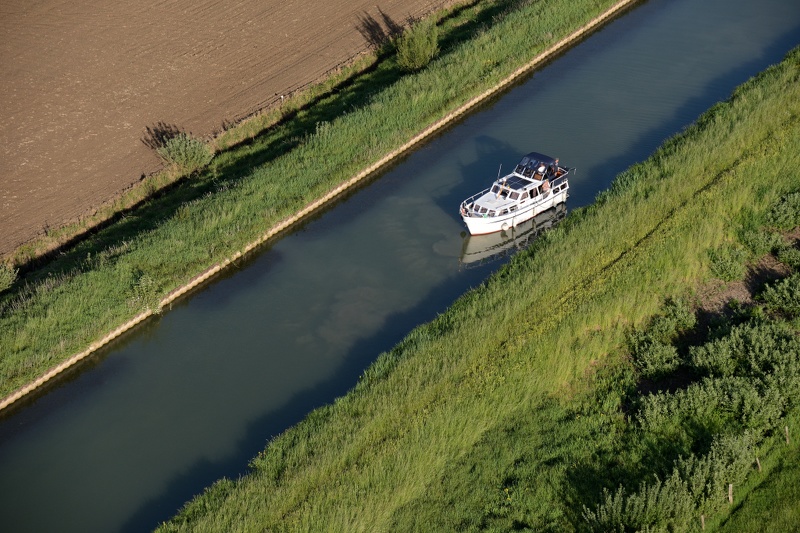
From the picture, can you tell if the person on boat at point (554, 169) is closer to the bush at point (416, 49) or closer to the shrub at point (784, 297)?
the shrub at point (784, 297)

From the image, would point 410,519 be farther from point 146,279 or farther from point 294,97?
point 294,97

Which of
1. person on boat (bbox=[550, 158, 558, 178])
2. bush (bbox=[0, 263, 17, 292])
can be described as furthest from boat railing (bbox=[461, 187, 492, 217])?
bush (bbox=[0, 263, 17, 292])

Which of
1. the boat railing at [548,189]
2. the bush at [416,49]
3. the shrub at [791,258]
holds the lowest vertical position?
the shrub at [791,258]

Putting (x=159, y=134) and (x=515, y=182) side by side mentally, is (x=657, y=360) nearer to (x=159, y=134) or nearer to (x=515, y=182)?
(x=515, y=182)

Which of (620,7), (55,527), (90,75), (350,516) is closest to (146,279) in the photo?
(55,527)

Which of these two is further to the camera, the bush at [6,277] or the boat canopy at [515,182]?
the boat canopy at [515,182]

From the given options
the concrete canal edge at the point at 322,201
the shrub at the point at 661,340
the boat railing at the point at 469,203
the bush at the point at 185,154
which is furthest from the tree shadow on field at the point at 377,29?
the shrub at the point at 661,340

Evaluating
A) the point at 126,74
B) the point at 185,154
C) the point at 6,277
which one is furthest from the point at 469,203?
the point at 126,74
